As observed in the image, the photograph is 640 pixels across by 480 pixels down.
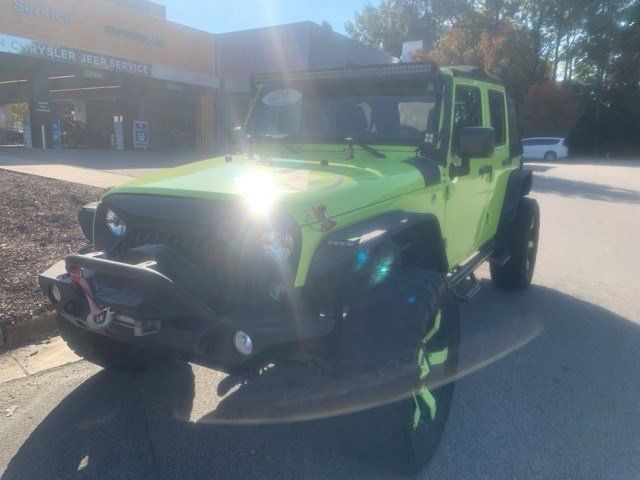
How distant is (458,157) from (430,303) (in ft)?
4.95

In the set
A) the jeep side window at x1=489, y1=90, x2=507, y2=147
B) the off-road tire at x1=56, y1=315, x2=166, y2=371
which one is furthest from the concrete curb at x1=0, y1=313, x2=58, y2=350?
the jeep side window at x1=489, y1=90, x2=507, y2=147

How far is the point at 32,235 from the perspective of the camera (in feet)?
18.9

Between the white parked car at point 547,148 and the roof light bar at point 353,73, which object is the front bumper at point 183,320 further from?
the white parked car at point 547,148

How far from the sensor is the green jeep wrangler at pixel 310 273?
2312 mm

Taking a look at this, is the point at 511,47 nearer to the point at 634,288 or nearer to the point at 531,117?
the point at 531,117

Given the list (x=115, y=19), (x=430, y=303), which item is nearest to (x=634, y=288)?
(x=430, y=303)

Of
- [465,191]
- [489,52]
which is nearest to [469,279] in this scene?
[465,191]

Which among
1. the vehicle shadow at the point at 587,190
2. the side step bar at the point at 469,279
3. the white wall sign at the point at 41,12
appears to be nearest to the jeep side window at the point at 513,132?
the side step bar at the point at 469,279

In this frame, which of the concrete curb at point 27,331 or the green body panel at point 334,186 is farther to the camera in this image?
the concrete curb at point 27,331

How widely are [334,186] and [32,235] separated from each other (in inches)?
171

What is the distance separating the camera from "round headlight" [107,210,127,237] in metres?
2.86

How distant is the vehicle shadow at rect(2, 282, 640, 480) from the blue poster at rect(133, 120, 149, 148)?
84.4 ft

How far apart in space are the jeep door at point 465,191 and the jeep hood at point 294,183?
1.61 ft

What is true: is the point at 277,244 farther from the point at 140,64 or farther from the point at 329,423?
the point at 140,64
